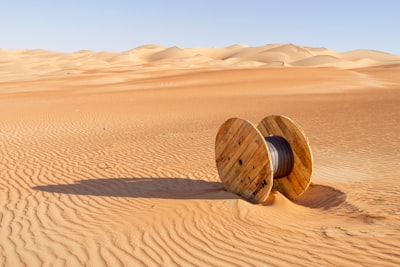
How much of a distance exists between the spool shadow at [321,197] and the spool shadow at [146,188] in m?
1.37

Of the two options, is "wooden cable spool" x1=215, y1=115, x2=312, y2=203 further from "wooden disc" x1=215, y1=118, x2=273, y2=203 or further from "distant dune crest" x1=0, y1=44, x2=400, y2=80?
"distant dune crest" x1=0, y1=44, x2=400, y2=80

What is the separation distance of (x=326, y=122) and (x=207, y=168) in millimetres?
7473

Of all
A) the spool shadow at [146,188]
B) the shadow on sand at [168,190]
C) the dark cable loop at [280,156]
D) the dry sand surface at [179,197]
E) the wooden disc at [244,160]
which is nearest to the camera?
the dry sand surface at [179,197]

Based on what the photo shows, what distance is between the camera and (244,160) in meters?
6.80

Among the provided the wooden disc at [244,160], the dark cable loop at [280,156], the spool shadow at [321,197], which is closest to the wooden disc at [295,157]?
the dark cable loop at [280,156]

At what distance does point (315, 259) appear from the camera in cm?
471

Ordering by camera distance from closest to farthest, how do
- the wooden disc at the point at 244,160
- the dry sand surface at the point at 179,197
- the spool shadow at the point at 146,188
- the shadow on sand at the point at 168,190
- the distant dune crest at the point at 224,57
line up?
the dry sand surface at the point at 179,197 < the wooden disc at the point at 244,160 < the shadow on sand at the point at 168,190 < the spool shadow at the point at 146,188 < the distant dune crest at the point at 224,57

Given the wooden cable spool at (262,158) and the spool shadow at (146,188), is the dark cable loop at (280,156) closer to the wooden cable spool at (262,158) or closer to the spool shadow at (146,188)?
the wooden cable spool at (262,158)

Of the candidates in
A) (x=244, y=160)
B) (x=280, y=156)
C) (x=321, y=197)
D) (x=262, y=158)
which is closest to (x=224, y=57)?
(x=321, y=197)

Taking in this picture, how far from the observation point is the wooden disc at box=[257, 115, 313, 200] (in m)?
7.01

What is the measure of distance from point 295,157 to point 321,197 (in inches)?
36.9

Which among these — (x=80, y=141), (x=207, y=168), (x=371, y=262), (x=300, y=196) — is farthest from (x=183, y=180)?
(x=80, y=141)

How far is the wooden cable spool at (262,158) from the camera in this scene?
21.3 ft

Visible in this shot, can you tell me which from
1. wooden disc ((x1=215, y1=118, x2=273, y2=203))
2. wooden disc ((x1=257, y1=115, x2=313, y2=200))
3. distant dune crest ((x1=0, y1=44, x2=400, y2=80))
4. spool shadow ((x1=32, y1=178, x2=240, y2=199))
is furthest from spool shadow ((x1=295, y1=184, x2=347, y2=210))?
distant dune crest ((x1=0, y1=44, x2=400, y2=80))
